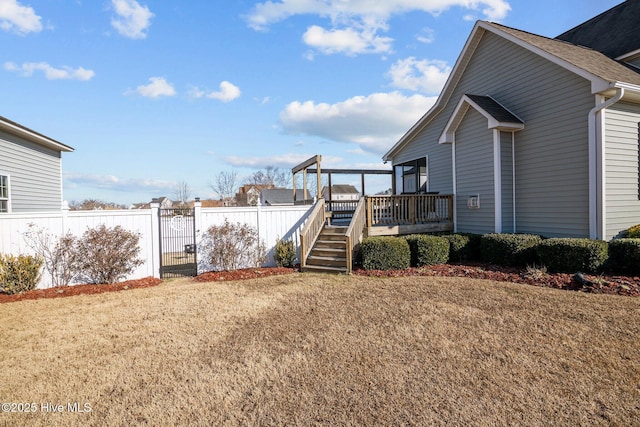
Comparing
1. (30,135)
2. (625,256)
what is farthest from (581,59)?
(30,135)

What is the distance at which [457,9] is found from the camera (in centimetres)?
991

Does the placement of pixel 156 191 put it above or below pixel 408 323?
above

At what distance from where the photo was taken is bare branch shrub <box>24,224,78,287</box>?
7348 mm

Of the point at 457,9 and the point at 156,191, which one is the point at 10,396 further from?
the point at 156,191

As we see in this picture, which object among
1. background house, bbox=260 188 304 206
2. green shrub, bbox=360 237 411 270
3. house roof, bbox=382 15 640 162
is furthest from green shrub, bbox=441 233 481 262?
background house, bbox=260 188 304 206

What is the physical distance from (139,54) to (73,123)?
3910 mm

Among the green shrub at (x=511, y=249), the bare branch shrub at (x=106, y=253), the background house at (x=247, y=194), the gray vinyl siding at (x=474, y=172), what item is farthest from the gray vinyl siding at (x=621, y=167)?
the background house at (x=247, y=194)

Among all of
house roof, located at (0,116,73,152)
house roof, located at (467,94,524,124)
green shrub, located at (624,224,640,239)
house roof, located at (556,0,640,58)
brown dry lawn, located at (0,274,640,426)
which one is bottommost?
brown dry lawn, located at (0,274,640,426)

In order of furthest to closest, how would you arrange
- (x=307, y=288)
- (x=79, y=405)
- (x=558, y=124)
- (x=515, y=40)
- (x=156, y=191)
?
(x=156, y=191) < (x=515, y=40) < (x=558, y=124) < (x=307, y=288) < (x=79, y=405)

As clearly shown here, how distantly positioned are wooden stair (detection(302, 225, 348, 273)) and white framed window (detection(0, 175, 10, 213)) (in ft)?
27.8

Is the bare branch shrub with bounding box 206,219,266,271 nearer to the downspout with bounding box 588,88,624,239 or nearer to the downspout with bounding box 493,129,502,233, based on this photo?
the downspout with bounding box 493,129,502,233

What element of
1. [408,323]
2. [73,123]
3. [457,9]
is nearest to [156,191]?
[73,123]

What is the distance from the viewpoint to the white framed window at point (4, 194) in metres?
8.67

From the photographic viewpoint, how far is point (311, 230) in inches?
369
